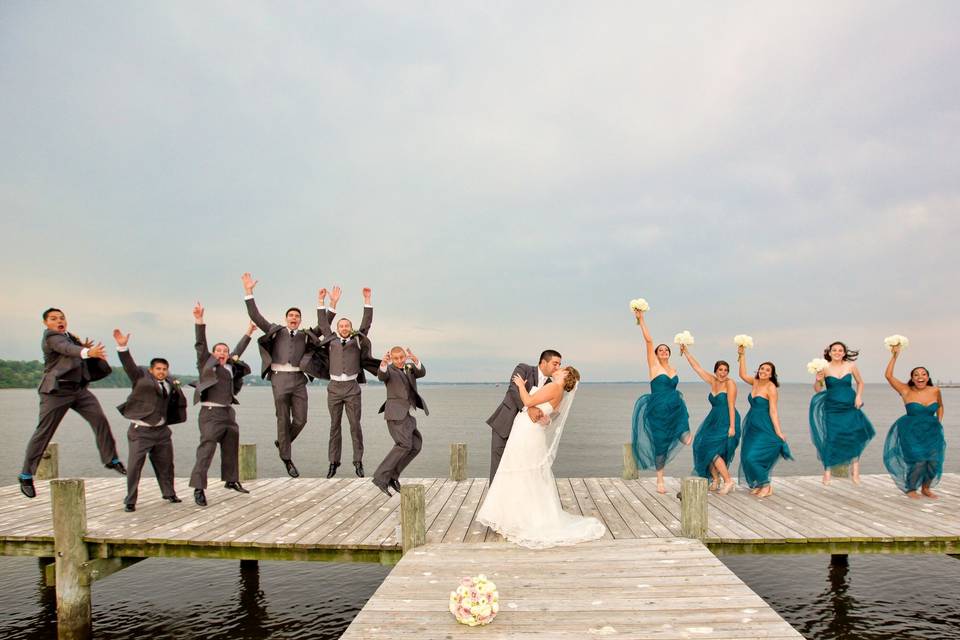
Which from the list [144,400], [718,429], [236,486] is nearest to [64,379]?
[144,400]

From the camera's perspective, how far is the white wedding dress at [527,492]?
745 cm

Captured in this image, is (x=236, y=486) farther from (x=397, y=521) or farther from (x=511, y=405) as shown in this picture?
(x=511, y=405)

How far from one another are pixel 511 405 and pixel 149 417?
227 inches

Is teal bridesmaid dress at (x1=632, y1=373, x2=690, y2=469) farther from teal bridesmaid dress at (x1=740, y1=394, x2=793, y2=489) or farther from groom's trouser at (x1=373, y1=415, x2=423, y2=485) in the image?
groom's trouser at (x1=373, y1=415, x2=423, y2=485)

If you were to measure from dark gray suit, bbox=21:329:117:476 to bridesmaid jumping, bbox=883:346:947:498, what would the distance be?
13.3 meters

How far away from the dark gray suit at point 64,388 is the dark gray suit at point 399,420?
416cm

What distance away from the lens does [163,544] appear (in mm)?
8031

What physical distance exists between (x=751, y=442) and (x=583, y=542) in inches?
185

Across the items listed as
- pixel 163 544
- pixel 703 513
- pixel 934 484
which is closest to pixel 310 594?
pixel 163 544

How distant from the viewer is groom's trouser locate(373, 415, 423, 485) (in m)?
9.52

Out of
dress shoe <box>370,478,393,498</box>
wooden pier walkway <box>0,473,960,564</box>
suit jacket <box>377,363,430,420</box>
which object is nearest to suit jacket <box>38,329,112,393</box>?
wooden pier walkway <box>0,473,960,564</box>

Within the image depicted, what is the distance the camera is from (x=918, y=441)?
33.0 feet

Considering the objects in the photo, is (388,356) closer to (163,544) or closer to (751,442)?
(163,544)

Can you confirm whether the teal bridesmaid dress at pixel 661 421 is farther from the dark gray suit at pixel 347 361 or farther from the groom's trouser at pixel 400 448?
the dark gray suit at pixel 347 361
